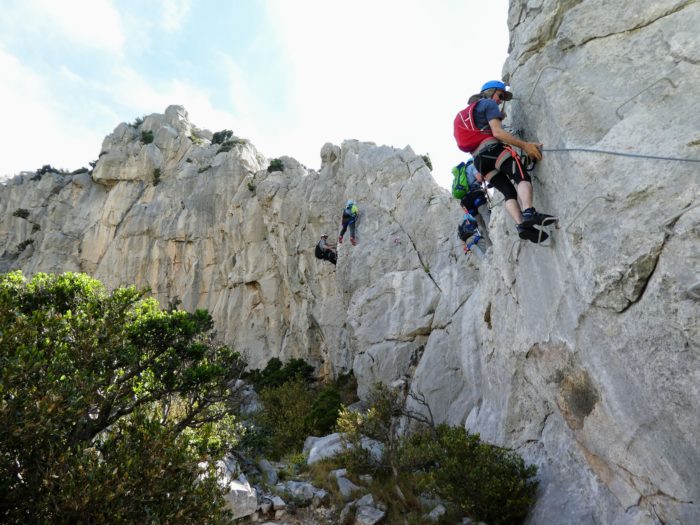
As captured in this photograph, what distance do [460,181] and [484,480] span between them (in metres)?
8.45

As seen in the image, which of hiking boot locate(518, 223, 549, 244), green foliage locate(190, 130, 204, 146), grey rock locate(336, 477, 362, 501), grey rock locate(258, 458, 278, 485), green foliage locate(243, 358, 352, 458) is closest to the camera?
hiking boot locate(518, 223, 549, 244)

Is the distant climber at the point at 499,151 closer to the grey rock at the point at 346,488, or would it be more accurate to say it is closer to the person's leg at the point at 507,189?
the person's leg at the point at 507,189

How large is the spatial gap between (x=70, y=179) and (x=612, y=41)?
5485 centimetres

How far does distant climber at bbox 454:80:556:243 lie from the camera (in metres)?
6.66

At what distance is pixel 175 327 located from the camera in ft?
34.4

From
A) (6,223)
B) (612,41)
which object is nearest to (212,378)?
(612,41)

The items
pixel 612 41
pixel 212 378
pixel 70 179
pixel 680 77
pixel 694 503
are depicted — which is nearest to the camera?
pixel 694 503

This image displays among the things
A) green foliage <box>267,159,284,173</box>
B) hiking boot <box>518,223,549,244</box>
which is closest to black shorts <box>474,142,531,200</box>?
hiking boot <box>518,223,549,244</box>

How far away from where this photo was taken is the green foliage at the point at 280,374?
26.8 metres

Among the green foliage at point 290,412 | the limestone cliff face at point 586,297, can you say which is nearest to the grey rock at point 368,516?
the limestone cliff face at point 586,297

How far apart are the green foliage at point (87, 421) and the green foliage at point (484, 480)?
452cm

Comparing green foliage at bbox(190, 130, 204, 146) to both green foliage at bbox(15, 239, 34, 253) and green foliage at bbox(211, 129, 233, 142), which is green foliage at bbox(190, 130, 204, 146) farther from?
green foliage at bbox(15, 239, 34, 253)

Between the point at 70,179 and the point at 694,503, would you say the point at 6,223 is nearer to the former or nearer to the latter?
the point at 70,179

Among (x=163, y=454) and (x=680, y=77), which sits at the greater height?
(x=680, y=77)
